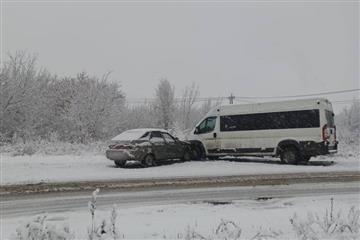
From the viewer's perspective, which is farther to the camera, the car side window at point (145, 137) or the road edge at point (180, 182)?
the car side window at point (145, 137)

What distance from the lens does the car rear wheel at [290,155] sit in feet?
67.5

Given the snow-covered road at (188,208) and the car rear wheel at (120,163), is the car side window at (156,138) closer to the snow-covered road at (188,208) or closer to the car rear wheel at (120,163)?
the car rear wheel at (120,163)

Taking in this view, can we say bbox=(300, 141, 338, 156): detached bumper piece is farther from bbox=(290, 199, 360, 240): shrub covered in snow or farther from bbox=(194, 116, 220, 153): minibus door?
bbox=(290, 199, 360, 240): shrub covered in snow

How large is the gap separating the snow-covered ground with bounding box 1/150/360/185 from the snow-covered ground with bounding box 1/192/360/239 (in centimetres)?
638

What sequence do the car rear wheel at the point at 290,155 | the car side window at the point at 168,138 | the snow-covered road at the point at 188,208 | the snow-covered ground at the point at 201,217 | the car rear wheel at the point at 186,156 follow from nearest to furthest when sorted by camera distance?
the snow-covered ground at the point at 201,217 → the snow-covered road at the point at 188,208 → the car rear wheel at the point at 290,155 → the car side window at the point at 168,138 → the car rear wheel at the point at 186,156

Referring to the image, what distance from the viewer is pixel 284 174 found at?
1697cm

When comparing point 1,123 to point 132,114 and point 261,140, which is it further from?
point 261,140

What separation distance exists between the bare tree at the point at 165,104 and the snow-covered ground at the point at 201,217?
5381 cm

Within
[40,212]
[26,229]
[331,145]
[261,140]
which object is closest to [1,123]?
[261,140]

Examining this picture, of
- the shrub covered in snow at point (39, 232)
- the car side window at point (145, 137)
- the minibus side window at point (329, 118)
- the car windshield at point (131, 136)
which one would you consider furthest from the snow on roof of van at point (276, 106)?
the shrub covered in snow at point (39, 232)

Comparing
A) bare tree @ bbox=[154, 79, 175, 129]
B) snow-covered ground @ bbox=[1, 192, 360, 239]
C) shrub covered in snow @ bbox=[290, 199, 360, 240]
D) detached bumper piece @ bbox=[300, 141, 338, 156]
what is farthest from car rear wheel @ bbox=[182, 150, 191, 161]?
bare tree @ bbox=[154, 79, 175, 129]

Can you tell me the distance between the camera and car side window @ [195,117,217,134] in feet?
75.7

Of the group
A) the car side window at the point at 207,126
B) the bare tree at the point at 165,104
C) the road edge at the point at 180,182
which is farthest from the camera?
the bare tree at the point at 165,104

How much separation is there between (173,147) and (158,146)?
3.62 feet
